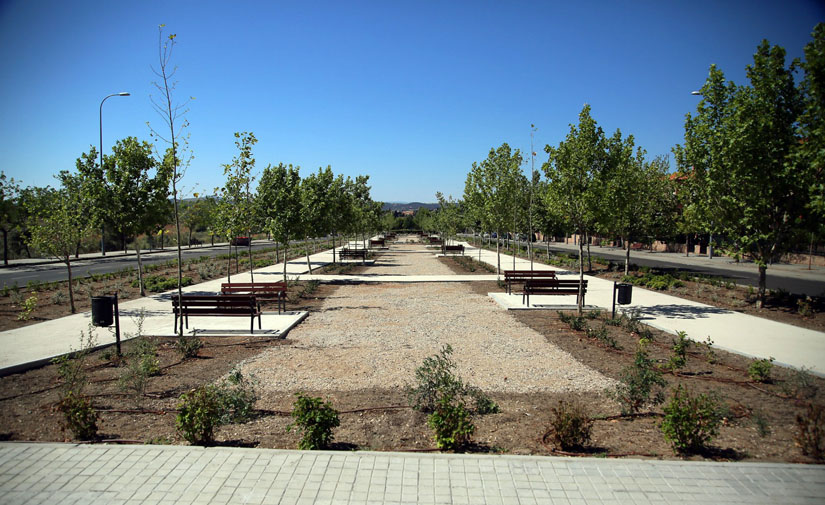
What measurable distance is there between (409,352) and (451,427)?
3.89 m

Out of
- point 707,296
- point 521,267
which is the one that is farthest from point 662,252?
point 707,296

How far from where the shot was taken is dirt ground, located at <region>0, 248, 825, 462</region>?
16.0 feet

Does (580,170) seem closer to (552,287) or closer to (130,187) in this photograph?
(552,287)

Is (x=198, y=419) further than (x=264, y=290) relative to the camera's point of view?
No

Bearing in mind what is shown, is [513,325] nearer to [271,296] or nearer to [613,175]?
[613,175]

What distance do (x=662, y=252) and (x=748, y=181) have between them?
110 ft

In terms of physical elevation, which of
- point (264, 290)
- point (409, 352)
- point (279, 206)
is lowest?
point (409, 352)

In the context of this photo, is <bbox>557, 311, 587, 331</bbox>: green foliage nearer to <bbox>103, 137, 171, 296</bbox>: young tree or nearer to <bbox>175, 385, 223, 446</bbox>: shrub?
<bbox>175, 385, 223, 446</bbox>: shrub

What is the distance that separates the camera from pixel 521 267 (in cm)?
2541

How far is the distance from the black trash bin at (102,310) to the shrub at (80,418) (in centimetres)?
346

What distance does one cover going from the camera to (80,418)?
191 inches

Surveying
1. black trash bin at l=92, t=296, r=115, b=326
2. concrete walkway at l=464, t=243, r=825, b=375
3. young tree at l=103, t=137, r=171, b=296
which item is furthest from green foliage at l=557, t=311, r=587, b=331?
young tree at l=103, t=137, r=171, b=296

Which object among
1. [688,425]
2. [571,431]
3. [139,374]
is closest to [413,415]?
[571,431]

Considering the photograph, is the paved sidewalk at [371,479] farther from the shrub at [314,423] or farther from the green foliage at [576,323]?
the green foliage at [576,323]
